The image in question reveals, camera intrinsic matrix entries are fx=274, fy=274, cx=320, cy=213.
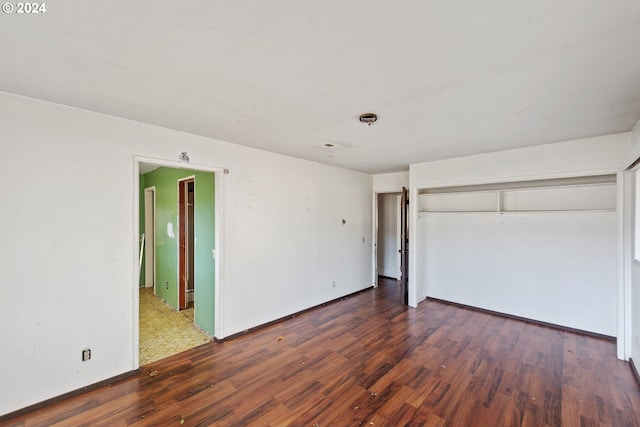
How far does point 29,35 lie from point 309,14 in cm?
141

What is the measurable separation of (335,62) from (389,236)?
18.3ft

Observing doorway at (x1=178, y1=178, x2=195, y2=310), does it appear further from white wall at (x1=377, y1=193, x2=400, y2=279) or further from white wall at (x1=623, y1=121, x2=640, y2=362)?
white wall at (x1=623, y1=121, x2=640, y2=362)

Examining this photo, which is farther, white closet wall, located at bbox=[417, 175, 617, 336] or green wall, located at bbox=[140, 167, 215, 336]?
green wall, located at bbox=[140, 167, 215, 336]

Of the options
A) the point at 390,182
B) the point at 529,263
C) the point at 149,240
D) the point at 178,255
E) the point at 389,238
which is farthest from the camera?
the point at 389,238

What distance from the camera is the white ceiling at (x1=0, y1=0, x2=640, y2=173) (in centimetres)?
122

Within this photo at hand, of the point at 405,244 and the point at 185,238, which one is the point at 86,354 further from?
the point at 405,244

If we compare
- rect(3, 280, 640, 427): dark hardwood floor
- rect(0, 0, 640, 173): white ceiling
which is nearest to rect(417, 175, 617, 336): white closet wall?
rect(3, 280, 640, 427): dark hardwood floor

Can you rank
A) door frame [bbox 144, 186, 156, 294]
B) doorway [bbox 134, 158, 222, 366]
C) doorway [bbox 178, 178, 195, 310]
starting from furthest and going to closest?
door frame [bbox 144, 186, 156, 294] → doorway [bbox 178, 178, 195, 310] → doorway [bbox 134, 158, 222, 366]

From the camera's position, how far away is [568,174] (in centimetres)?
332

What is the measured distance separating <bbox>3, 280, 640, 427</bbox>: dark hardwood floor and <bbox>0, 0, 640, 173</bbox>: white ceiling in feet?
8.03

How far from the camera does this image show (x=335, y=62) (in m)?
1.62

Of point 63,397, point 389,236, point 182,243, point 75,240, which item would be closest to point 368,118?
point 75,240

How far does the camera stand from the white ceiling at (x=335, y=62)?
1225mm

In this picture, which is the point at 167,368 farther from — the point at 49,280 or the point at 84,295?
the point at 49,280
